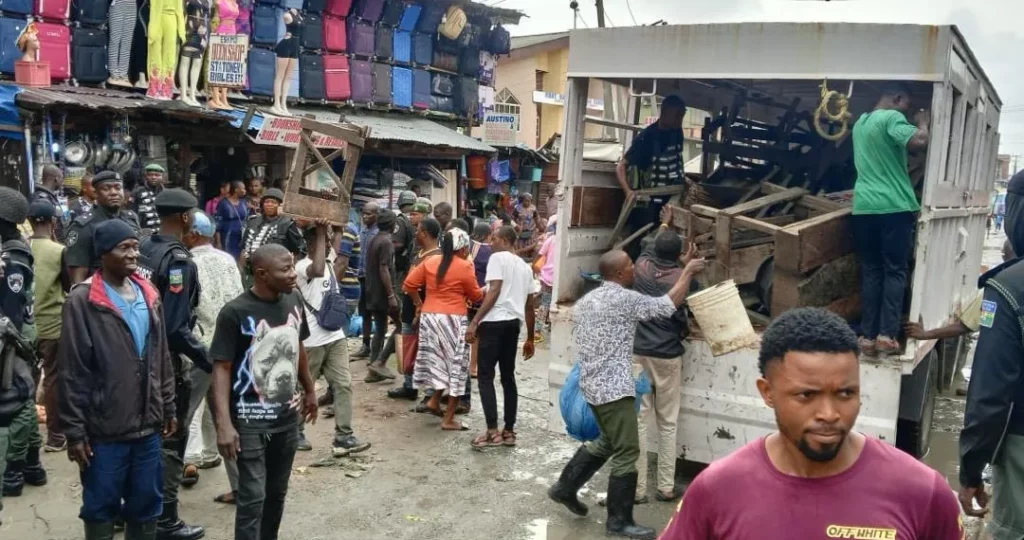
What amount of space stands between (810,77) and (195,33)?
8796mm

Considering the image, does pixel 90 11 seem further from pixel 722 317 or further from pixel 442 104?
pixel 722 317

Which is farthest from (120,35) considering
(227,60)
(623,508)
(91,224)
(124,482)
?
(623,508)

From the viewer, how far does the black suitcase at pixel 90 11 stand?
10.6 m

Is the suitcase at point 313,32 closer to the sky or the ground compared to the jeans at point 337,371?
closer to the sky

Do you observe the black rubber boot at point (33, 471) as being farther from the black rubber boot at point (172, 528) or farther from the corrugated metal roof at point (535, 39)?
the corrugated metal roof at point (535, 39)

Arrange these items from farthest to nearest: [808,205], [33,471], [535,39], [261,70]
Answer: [535,39] → [261,70] → [808,205] → [33,471]

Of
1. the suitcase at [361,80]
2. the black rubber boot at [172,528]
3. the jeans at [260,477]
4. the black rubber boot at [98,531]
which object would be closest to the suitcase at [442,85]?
the suitcase at [361,80]

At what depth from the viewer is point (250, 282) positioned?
6391mm

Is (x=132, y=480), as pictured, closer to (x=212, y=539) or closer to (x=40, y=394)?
(x=212, y=539)

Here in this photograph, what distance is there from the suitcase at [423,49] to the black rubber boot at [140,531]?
1298 cm

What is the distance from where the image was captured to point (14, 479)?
5113mm

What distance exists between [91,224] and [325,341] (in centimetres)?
160

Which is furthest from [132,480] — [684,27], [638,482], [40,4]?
[40,4]

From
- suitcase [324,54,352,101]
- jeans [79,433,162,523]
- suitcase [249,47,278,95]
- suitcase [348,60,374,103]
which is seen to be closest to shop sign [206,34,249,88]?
suitcase [249,47,278,95]
